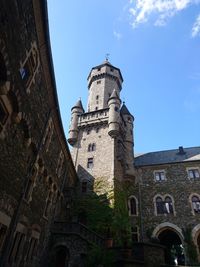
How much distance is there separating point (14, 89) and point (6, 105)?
2.50ft

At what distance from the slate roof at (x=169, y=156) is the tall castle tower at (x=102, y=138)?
2.66 meters

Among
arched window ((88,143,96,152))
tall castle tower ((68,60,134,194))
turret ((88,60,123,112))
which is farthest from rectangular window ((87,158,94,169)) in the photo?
turret ((88,60,123,112))

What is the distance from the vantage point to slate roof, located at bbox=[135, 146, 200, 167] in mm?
29552

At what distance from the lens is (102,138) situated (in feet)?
95.3

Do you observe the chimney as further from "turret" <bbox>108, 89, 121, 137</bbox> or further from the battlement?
the battlement

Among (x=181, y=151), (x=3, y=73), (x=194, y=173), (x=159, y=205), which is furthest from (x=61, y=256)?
(x=181, y=151)

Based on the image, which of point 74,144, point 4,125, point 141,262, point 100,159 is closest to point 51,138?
point 4,125

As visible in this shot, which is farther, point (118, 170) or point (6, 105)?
point (118, 170)

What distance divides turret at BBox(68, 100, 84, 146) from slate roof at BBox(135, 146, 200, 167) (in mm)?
9056

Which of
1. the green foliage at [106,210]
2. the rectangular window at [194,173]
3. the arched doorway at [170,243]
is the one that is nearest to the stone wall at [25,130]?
the green foliage at [106,210]

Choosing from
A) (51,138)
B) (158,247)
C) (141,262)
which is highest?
(51,138)

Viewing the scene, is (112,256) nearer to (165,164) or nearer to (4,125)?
(4,125)

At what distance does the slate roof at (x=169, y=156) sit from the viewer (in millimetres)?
29552

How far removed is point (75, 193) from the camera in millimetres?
25531
